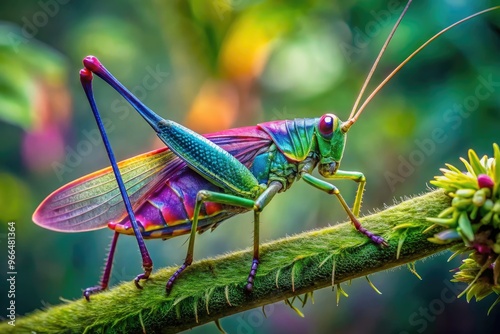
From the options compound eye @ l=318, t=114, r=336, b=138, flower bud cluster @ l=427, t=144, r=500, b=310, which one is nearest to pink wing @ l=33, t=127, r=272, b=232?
compound eye @ l=318, t=114, r=336, b=138

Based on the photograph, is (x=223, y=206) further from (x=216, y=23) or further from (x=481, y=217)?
(x=216, y=23)

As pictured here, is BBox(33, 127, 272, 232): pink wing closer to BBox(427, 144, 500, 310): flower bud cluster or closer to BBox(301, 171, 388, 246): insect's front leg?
BBox(301, 171, 388, 246): insect's front leg

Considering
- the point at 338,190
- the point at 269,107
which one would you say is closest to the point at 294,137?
the point at 338,190

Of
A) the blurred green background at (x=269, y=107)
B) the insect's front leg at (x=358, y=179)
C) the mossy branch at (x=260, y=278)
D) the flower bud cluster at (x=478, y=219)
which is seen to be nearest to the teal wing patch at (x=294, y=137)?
the insect's front leg at (x=358, y=179)

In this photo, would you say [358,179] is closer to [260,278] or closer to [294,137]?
[294,137]

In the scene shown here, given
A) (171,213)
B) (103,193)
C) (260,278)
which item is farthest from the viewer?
(103,193)

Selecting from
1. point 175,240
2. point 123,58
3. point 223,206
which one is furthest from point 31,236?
point 223,206
